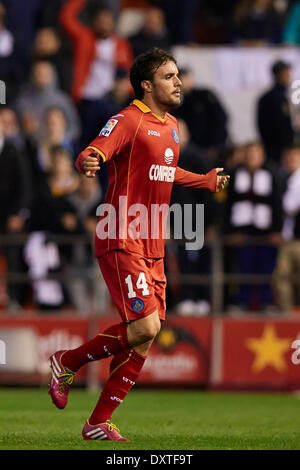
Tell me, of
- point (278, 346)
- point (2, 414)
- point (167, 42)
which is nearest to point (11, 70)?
point (167, 42)

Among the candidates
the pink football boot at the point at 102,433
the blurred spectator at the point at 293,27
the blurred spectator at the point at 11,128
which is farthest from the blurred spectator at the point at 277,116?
the pink football boot at the point at 102,433

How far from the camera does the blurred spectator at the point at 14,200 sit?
49.2 ft

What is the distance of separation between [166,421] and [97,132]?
7.45m

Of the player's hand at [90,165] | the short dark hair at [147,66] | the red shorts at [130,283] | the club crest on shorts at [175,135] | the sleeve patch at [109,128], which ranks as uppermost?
the short dark hair at [147,66]

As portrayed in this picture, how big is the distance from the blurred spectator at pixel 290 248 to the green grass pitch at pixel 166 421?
1.48 metres

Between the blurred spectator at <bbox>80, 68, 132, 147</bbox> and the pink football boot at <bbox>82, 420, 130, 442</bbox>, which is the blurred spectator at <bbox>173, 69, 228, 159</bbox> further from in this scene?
the pink football boot at <bbox>82, 420, 130, 442</bbox>

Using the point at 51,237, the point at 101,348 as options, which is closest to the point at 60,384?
the point at 101,348

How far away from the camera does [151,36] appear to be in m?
18.1

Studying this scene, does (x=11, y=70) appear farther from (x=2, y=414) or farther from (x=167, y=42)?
(x=2, y=414)

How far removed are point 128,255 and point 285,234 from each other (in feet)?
26.4

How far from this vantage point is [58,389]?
8109mm

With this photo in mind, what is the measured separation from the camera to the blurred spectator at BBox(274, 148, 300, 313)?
1488cm

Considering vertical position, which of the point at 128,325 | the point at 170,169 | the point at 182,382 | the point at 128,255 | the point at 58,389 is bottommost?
the point at 182,382

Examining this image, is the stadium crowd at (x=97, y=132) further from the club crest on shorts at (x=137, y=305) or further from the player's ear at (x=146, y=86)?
the club crest on shorts at (x=137, y=305)
